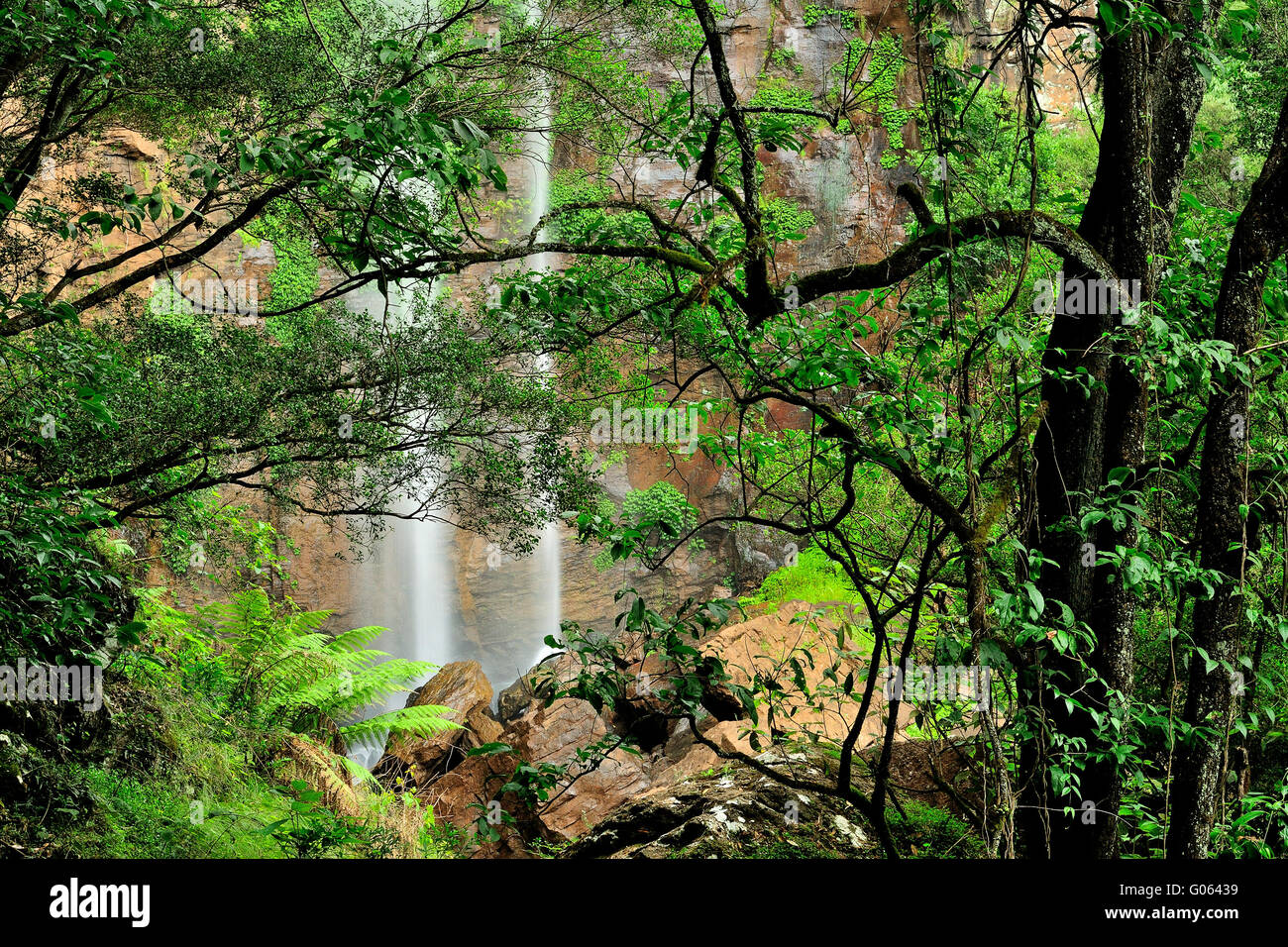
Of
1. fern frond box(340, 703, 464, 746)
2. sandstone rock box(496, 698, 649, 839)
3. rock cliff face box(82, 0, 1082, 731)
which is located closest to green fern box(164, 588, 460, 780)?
fern frond box(340, 703, 464, 746)

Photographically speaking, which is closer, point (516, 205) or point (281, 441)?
point (281, 441)

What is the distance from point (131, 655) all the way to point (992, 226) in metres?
4.13

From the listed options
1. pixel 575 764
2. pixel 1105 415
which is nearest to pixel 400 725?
pixel 575 764

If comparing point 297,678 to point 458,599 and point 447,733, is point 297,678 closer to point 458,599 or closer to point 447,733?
point 447,733

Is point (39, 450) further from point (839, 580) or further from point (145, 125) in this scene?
point (839, 580)

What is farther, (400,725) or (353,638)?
(353,638)

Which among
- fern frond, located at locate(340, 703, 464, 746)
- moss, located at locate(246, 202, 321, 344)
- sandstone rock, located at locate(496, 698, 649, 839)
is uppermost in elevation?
moss, located at locate(246, 202, 321, 344)

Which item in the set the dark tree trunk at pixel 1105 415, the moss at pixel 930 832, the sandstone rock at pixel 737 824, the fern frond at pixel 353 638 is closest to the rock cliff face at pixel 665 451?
the fern frond at pixel 353 638

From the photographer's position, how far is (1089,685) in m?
3.64

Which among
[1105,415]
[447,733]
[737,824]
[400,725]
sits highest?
[1105,415]

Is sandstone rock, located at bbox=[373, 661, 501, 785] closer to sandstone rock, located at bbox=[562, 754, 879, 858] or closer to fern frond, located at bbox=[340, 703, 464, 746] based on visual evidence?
fern frond, located at bbox=[340, 703, 464, 746]

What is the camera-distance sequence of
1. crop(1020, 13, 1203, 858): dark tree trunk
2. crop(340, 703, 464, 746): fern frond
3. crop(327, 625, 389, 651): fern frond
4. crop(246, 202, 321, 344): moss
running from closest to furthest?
crop(1020, 13, 1203, 858): dark tree trunk → crop(246, 202, 321, 344): moss → crop(340, 703, 464, 746): fern frond → crop(327, 625, 389, 651): fern frond
